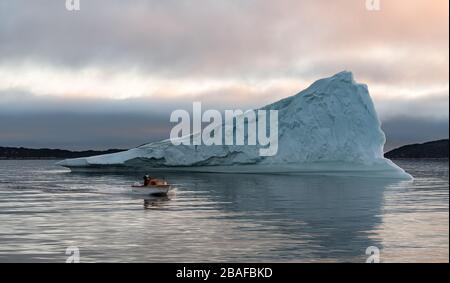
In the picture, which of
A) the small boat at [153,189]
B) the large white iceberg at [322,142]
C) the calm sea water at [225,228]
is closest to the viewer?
the calm sea water at [225,228]

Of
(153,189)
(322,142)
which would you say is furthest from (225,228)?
(322,142)

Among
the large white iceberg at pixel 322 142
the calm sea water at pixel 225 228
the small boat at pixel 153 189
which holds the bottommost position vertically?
the calm sea water at pixel 225 228

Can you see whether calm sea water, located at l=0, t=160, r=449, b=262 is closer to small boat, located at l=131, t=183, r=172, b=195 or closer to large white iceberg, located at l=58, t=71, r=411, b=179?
small boat, located at l=131, t=183, r=172, b=195

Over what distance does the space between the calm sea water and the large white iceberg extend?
54.9 feet

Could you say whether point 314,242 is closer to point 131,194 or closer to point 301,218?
point 301,218

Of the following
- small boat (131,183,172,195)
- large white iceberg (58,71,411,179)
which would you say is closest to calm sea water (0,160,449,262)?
small boat (131,183,172,195)

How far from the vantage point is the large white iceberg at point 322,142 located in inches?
1860

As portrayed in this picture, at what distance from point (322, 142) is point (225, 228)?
30.2 m

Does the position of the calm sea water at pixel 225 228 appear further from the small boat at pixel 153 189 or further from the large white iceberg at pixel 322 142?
the large white iceberg at pixel 322 142

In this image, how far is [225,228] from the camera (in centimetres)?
1798

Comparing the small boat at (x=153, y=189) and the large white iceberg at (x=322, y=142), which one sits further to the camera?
the large white iceberg at (x=322, y=142)

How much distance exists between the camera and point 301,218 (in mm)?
20953

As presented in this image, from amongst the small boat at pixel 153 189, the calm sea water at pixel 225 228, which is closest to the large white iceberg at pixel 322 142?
the calm sea water at pixel 225 228

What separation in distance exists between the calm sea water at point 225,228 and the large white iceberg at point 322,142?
16.7 m
